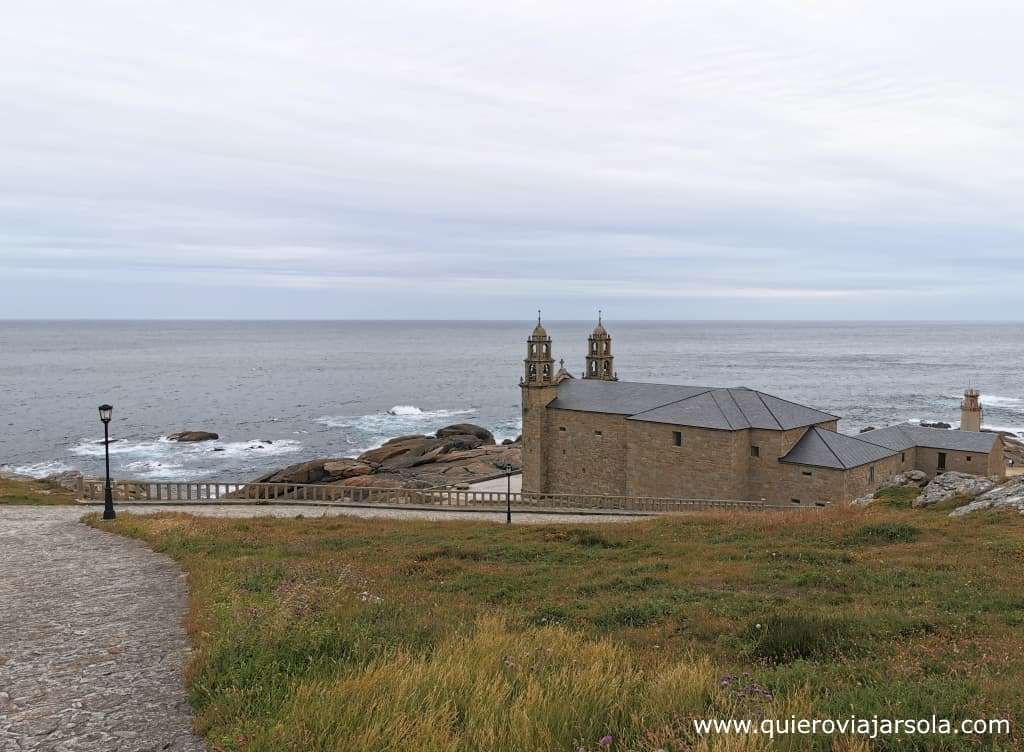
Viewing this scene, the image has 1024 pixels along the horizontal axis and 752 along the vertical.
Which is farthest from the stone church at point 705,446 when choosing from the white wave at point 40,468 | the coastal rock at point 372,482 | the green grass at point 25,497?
the white wave at point 40,468

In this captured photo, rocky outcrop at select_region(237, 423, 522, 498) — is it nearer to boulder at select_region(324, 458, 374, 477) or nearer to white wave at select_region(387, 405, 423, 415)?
boulder at select_region(324, 458, 374, 477)

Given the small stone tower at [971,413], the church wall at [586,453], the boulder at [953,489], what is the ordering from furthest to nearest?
the small stone tower at [971,413] → the church wall at [586,453] → the boulder at [953,489]

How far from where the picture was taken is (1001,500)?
19.9 m

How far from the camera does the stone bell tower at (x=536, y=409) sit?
1629 inches

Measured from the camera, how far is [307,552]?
15.4 meters

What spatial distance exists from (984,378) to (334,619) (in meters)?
143

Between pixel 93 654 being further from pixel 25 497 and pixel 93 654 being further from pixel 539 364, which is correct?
pixel 539 364

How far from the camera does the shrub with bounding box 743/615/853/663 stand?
7.96 meters

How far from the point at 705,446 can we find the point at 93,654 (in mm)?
30488

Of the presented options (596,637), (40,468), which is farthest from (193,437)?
(596,637)

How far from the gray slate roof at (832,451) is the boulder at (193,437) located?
54.1 meters

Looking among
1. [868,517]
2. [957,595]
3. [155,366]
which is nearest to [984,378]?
[868,517]

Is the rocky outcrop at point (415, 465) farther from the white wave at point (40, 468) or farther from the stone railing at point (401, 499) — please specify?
the white wave at point (40, 468)

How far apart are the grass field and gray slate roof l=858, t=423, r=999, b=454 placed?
2107 centimetres
